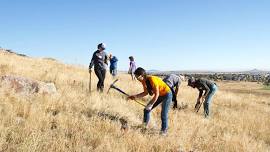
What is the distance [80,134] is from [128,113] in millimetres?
3261

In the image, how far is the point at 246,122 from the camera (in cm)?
1465

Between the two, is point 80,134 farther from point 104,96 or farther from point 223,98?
point 223,98

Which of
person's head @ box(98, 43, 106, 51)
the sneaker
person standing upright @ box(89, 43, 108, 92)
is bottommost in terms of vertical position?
the sneaker

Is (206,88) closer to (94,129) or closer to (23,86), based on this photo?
(23,86)

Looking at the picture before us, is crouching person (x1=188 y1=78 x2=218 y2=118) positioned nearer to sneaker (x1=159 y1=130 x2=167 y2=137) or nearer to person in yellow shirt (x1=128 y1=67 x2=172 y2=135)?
person in yellow shirt (x1=128 y1=67 x2=172 y2=135)

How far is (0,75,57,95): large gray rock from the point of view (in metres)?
10.3

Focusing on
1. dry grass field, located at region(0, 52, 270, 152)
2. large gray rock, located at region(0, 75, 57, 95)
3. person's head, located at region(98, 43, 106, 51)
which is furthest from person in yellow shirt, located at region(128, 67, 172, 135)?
person's head, located at region(98, 43, 106, 51)

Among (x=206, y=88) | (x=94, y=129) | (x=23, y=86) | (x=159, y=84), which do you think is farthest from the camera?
(x=206, y=88)

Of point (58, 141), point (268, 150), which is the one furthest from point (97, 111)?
point (268, 150)

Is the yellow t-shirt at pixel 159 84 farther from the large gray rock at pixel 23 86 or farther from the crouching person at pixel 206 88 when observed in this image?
the crouching person at pixel 206 88

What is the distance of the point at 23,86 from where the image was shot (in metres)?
10.6

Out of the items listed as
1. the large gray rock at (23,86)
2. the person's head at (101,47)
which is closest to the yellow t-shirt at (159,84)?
the large gray rock at (23,86)

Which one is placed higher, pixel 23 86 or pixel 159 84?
pixel 159 84

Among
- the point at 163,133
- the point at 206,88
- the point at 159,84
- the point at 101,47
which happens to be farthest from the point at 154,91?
the point at 206,88
